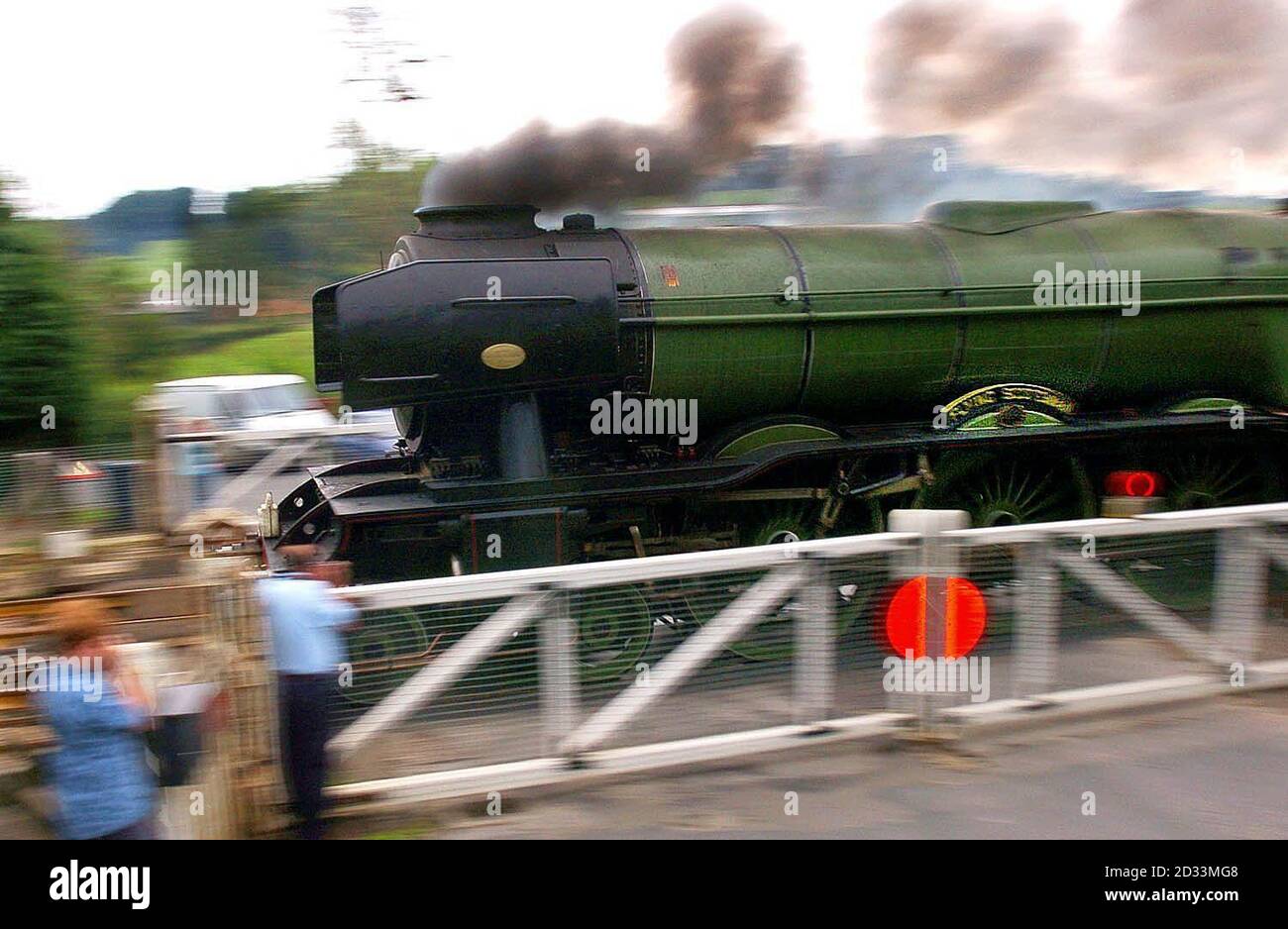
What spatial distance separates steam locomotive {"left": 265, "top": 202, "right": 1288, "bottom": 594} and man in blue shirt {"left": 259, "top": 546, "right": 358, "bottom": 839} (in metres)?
1.85

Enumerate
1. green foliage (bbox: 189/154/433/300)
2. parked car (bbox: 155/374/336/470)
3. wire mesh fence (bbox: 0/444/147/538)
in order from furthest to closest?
1. green foliage (bbox: 189/154/433/300)
2. parked car (bbox: 155/374/336/470)
3. wire mesh fence (bbox: 0/444/147/538)

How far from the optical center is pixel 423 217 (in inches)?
274

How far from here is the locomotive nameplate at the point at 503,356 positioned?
6.43 m

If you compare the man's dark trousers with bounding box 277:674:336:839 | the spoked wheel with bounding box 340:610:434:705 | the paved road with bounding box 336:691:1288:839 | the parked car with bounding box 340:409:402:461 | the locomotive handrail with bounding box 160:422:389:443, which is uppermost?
the parked car with bounding box 340:409:402:461

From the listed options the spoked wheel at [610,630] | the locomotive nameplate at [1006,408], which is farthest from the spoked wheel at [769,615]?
the locomotive nameplate at [1006,408]

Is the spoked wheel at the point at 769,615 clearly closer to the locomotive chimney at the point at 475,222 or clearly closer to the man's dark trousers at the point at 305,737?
the man's dark trousers at the point at 305,737

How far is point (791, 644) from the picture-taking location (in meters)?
5.33

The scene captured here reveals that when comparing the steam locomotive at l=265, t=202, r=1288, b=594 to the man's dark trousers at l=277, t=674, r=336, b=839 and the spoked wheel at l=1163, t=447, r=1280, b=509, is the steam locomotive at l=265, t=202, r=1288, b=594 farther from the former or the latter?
the man's dark trousers at l=277, t=674, r=336, b=839

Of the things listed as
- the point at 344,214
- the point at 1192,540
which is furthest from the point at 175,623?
the point at 344,214

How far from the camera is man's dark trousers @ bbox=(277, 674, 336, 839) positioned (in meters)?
4.48

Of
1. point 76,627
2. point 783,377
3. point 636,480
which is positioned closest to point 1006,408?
point 783,377

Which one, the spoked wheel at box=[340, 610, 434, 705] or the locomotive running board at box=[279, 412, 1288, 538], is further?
the locomotive running board at box=[279, 412, 1288, 538]

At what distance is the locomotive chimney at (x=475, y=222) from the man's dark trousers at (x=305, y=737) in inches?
128

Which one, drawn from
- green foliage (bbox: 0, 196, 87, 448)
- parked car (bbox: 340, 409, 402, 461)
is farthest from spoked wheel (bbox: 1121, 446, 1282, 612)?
green foliage (bbox: 0, 196, 87, 448)
